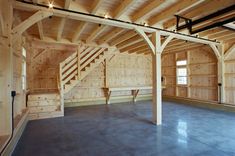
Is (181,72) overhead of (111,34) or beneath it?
beneath

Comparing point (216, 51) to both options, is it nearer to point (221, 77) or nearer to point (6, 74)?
point (221, 77)

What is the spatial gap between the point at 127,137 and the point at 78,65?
3.98 meters

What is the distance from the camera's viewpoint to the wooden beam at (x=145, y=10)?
3177 mm

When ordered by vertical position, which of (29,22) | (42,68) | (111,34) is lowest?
(42,68)

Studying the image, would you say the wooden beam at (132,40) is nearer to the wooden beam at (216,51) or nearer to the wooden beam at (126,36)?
the wooden beam at (126,36)

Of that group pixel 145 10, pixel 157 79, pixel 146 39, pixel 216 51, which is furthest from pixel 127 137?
pixel 216 51

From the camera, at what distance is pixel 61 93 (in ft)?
17.4

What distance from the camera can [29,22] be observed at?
3.14m

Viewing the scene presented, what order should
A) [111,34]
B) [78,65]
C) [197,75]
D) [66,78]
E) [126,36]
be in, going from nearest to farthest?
[111,34] < [126,36] < [66,78] < [78,65] < [197,75]

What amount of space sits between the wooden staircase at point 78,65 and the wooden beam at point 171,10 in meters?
3.36

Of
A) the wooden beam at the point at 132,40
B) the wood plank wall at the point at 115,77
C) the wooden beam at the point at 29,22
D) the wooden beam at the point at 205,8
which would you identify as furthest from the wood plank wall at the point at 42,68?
the wooden beam at the point at 205,8

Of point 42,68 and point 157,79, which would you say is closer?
point 157,79

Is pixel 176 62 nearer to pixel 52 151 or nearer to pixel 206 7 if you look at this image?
pixel 206 7

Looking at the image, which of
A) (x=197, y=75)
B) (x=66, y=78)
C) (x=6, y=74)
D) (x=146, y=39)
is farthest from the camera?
(x=197, y=75)
